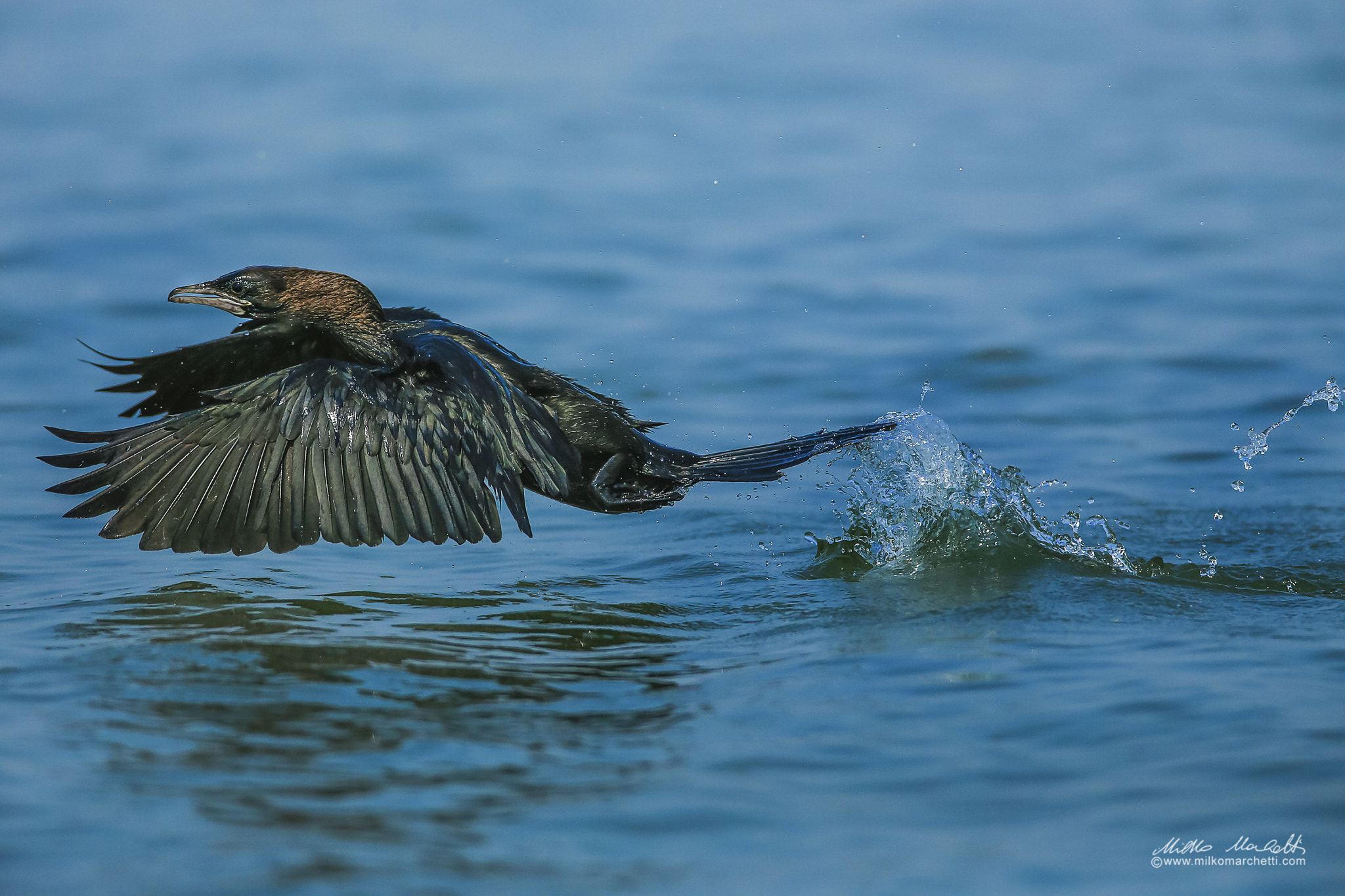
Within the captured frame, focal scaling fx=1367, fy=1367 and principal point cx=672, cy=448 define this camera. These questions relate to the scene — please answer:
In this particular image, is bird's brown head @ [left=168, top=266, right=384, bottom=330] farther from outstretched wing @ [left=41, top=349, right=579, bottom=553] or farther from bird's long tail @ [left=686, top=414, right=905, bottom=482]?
bird's long tail @ [left=686, top=414, right=905, bottom=482]

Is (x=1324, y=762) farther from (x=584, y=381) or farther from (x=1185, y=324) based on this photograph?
(x=1185, y=324)

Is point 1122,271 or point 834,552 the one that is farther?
point 1122,271

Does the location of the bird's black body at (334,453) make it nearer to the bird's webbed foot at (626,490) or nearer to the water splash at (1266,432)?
the bird's webbed foot at (626,490)

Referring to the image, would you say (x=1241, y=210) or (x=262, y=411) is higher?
(x=1241, y=210)

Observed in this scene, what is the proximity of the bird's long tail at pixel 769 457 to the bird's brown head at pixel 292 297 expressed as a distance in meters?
1.45

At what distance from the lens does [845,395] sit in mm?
7867

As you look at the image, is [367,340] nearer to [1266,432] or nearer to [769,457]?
[769,457]

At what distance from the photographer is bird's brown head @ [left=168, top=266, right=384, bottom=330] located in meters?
5.34

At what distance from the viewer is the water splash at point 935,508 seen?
5391 millimetres

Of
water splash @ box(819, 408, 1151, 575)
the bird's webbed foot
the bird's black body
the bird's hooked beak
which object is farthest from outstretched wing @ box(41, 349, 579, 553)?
water splash @ box(819, 408, 1151, 575)

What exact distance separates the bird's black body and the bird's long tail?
0.03 feet

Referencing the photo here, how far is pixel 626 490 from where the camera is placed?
5.53m

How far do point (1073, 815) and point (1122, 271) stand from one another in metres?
7.49

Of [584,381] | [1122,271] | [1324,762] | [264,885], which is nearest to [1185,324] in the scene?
[1122,271]
